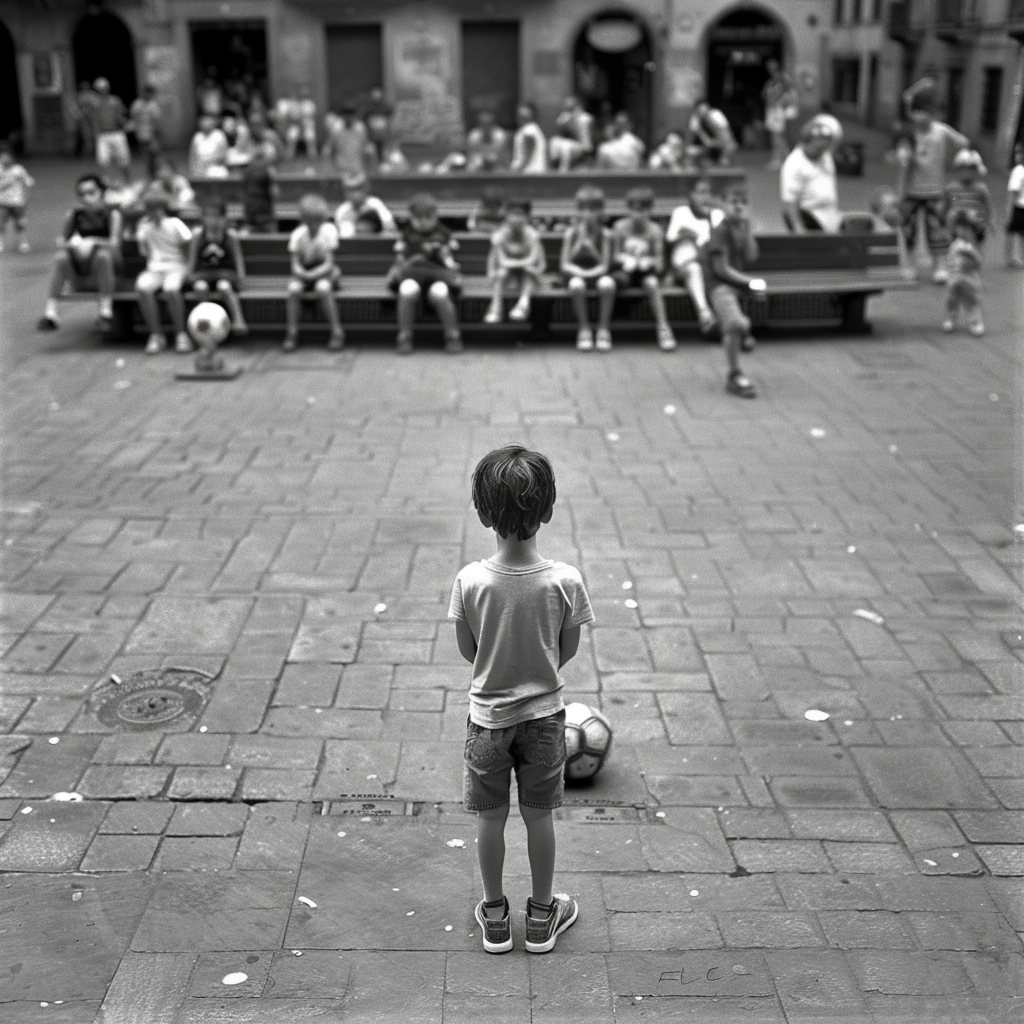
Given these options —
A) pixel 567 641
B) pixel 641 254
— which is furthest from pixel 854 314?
pixel 567 641

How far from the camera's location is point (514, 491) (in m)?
3.75

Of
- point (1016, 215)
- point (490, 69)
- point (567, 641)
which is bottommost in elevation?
point (567, 641)

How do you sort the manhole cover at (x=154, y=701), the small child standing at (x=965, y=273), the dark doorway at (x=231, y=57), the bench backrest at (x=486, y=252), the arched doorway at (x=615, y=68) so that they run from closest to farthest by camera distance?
the manhole cover at (x=154, y=701), the small child standing at (x=965, y=273), the bench backrest at (x=486, y=252), the arched doorway at (x=615, y=68), the dark doorway at (x=231, y=57)

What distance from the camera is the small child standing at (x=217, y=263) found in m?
12.6

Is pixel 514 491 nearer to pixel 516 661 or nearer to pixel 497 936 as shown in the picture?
pixel 516 661

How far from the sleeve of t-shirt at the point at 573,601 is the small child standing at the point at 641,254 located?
8.79 meters

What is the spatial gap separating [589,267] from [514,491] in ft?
30.1

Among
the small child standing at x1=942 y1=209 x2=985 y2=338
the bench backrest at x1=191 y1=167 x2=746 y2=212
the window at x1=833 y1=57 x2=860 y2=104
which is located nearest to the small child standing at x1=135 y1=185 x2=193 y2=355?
the bench backrest at x1=191 y1=167 x2=746 y2=212

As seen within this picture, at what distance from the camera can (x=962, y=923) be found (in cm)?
427

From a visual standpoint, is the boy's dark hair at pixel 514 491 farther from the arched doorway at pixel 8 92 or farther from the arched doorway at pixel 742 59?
the arched doorway at pixel 8 92

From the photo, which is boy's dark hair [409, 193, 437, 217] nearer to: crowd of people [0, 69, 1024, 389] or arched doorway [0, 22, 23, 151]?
crowd of people [0, 69, 1024, 389]

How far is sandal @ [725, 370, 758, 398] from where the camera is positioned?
35.0ft

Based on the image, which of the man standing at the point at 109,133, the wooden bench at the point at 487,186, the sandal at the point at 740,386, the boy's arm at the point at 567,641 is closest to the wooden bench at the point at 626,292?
the sandal at the point at 740,386

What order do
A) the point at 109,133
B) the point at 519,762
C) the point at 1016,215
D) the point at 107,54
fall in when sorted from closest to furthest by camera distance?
the point at 519,762 < the point at 1016,215 < the point at 109,133 < the point at 107,54
